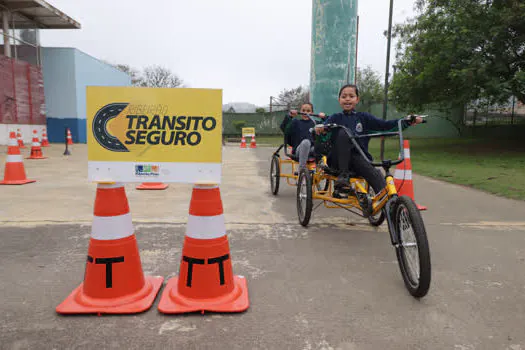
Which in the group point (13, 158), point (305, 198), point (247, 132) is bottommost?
point (305, 198)

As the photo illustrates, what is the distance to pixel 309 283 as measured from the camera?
269cm

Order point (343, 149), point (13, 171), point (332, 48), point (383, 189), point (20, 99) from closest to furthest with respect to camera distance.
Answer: point (383, 189) → point (343, 149) → point (13, 171) → point (332, 48) → point (20, 99)

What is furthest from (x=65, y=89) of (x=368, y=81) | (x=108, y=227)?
(x=368, y=81)

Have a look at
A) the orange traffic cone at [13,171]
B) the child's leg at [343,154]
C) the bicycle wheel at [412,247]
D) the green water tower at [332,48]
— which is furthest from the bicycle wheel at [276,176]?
the green water tower at [332,48]

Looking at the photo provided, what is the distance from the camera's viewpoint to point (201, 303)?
2.29m

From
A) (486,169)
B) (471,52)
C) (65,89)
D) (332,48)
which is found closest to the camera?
(486,169)

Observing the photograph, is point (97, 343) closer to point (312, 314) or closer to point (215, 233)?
point (215, 233)

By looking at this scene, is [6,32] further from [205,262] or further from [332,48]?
[205,262]

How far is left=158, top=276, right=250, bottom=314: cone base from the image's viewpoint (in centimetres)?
224

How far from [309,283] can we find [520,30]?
598 inches

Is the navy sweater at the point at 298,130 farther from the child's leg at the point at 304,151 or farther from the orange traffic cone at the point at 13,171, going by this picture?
the orange traffic cone at the point at 13,171

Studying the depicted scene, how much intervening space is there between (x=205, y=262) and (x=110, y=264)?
0.62m

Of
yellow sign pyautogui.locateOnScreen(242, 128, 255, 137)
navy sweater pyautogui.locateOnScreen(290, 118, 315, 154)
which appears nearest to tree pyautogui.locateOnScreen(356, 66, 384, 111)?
yellow sign pyautogui.locateOnScreen(242, 128, 255, 137)

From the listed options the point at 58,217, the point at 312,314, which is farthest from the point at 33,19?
the point at 312,314
